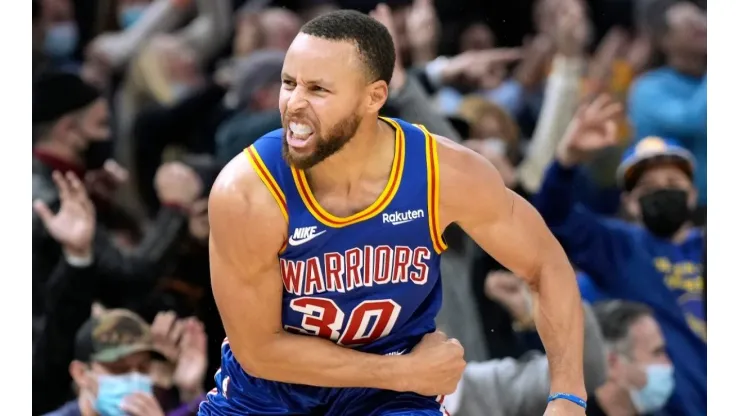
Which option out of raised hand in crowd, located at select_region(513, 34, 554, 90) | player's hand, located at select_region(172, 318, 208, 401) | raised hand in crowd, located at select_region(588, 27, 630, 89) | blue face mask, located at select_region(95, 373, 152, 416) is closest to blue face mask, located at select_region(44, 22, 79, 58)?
player's hand, located at select_region(172, 318, 208, 401)

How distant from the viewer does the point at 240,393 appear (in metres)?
2.36

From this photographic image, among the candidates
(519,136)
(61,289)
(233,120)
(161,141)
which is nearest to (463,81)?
(519,136)

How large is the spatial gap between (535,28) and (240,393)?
7.03 feet

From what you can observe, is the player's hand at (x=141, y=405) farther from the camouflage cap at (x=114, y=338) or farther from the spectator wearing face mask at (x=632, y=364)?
the spectator wearing face mask at (x=632, y=364)

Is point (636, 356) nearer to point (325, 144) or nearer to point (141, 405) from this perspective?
point (141, 405)

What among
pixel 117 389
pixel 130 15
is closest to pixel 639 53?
pixel 130 15

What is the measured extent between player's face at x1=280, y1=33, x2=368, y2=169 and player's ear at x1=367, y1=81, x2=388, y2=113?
3 cm

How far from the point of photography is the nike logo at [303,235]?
2.12 metres

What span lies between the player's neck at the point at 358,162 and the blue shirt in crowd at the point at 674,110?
1.99m

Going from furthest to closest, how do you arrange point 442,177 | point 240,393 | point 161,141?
point 161,141
point 240,393
point 442,177

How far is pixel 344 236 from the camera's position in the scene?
2.16 metres

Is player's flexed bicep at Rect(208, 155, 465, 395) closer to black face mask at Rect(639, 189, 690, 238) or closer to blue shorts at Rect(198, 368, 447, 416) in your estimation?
blue shorts at Rect(198, 368, 447, 416)
